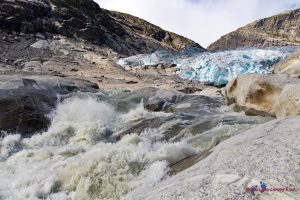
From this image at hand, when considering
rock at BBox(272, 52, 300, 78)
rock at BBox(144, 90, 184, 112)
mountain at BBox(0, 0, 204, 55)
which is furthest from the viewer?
mountain at BBox(0, 0, 204, 55)

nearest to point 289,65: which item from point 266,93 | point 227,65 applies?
point 266,93

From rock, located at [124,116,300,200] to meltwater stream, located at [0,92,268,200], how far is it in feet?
5.90

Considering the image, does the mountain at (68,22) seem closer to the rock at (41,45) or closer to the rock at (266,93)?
the rock at (41,45)

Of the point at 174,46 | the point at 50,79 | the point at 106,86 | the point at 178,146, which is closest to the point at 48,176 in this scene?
the point at 178,146

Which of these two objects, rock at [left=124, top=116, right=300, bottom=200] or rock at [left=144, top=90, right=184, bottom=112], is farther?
rock at [left=144, top=90, right=184, bottom=112]

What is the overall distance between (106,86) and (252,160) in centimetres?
2346

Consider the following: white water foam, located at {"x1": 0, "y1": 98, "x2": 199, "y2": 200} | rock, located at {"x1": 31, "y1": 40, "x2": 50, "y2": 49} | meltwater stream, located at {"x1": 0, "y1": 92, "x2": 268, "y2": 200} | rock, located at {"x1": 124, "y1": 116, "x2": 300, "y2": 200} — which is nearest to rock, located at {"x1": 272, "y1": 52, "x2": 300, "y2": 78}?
meltwater stream, located at {"x1": 0, "y1": 92, "x2": 268, "y2": 200}

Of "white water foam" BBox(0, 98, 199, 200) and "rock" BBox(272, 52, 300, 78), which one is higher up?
"rock" BBox(272, 52, 300, 78)

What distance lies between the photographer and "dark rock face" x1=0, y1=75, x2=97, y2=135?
16953 millimetres

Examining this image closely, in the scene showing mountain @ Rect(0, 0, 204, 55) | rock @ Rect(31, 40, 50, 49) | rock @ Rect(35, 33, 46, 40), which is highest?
mountain @ Rect(0, 0, 204, 55)

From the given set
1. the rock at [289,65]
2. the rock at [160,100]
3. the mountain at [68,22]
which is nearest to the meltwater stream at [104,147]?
the rock at [160,100]

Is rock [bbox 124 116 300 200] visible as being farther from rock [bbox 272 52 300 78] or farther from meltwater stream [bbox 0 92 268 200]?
rock [bbox 272 52 300 78]

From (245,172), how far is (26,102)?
527 inches

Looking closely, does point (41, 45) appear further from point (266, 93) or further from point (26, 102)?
point (266, 93)
